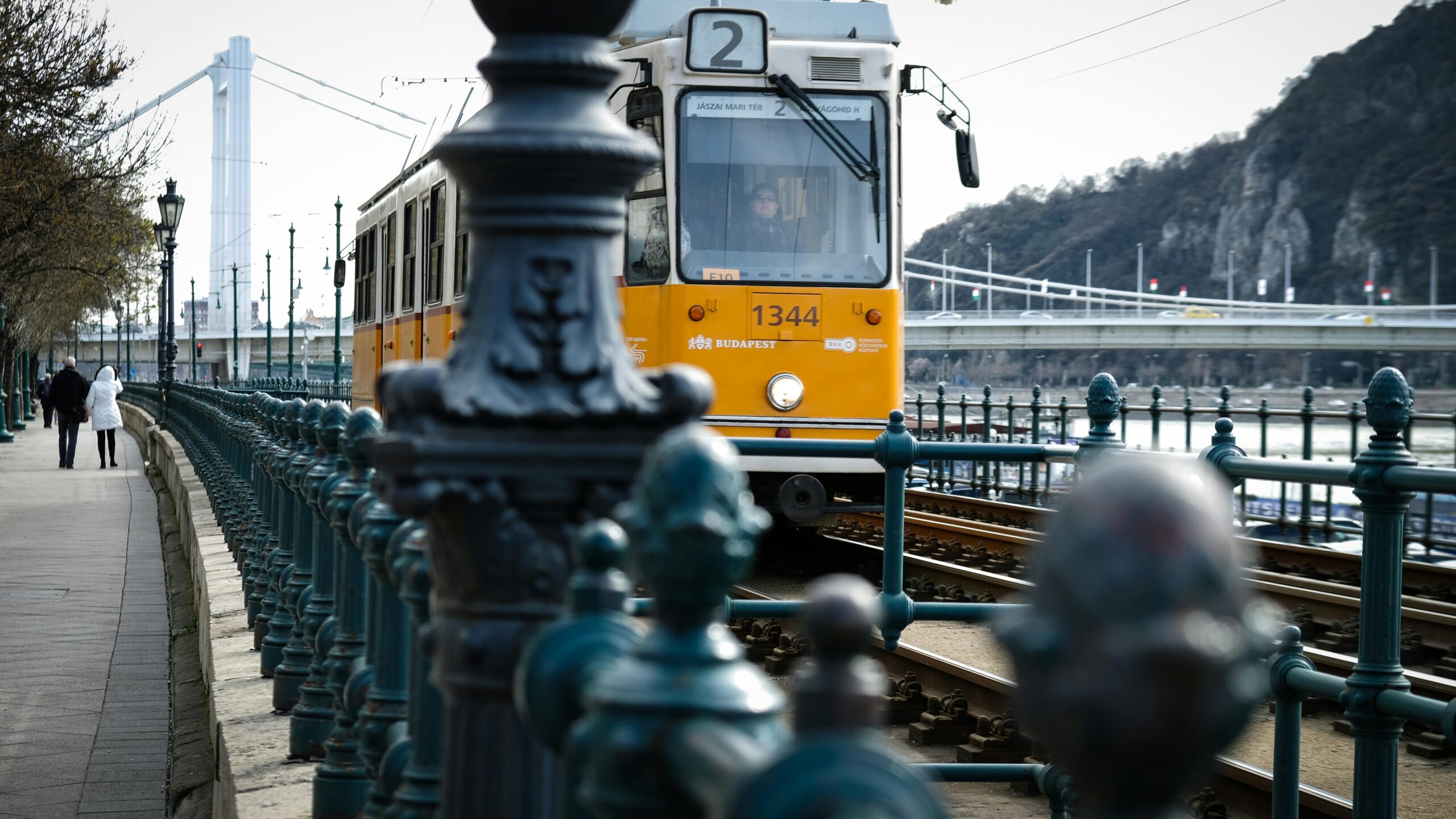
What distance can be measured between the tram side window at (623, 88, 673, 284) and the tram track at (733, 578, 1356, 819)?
2.13 meters

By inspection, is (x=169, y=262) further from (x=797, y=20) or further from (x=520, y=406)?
(x=520, y=406)

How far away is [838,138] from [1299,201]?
328ft

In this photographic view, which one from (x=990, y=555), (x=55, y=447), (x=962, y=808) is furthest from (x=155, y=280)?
(x=962, y=808)

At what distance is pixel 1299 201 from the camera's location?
103750 millimetres

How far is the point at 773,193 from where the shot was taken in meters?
10.7

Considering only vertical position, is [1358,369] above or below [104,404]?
above

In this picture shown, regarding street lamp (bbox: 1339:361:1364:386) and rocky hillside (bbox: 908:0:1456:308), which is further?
rocky hillside (bbox: 908:0:1456:308)

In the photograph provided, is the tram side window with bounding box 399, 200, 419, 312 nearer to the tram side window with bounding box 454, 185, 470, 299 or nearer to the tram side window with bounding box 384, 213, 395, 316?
the tram side window with bounding box 384, 213, 395, 316

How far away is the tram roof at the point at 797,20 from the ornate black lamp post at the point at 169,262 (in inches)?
708

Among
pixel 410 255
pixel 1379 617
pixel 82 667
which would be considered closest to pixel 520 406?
pixel 1379 617

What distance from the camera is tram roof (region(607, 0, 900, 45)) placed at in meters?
10.7

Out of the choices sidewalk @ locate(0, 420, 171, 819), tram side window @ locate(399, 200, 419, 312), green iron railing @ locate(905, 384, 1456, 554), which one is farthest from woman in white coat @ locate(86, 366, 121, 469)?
green iron railing @ locate(905, 384, 1456, 554)

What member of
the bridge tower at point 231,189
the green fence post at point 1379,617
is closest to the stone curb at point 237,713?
the green fence post at point 1379,617

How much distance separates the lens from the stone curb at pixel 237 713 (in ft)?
11.5
